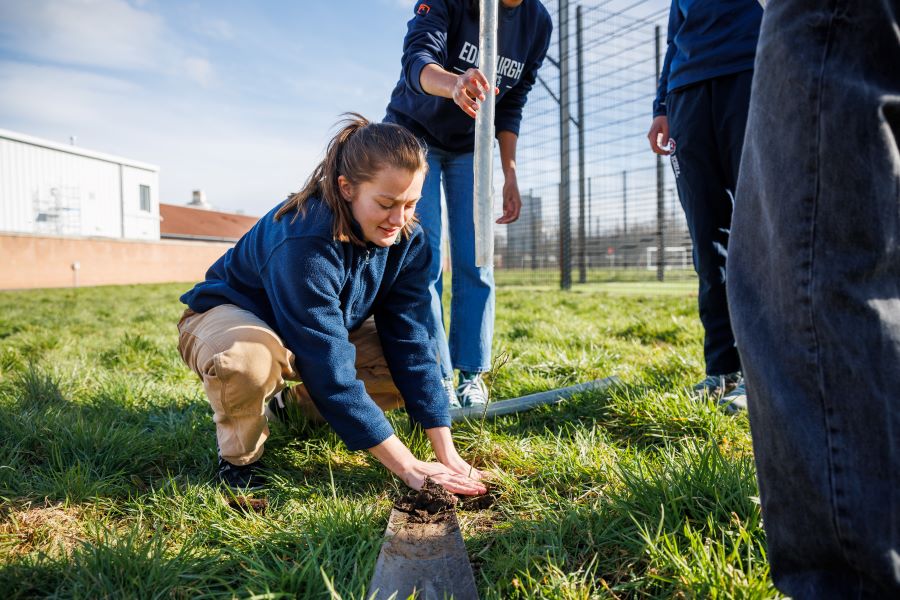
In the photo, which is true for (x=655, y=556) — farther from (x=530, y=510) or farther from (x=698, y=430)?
(x=698, y=430)

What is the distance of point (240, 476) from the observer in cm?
194

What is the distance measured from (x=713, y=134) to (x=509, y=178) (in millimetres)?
915

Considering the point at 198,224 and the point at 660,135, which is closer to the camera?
the point at 660,135

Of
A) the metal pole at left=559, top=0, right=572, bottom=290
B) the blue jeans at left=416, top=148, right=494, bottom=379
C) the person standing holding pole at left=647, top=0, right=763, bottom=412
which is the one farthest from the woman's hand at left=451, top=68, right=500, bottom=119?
the metal pole at left=559, top=0, right=572, bottom=290

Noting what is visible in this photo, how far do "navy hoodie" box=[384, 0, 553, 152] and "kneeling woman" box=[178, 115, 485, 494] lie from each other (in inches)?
22.4

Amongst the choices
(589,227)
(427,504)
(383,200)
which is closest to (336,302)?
(383,200)

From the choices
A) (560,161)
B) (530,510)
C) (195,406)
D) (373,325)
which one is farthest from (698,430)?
(560,161)

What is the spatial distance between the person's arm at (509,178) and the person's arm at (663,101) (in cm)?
66

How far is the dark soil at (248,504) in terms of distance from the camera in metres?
1.73

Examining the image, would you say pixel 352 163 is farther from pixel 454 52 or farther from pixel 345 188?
pixel 454 52

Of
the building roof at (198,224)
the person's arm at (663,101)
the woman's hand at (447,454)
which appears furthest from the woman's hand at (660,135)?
the building roof at (198,224)

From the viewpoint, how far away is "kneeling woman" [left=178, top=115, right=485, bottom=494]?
1805 millimetres

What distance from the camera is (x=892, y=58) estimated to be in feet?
2.81

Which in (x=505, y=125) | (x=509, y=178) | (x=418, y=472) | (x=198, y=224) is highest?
(x=198, y=224)
